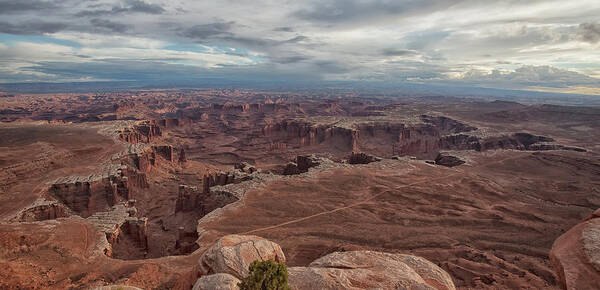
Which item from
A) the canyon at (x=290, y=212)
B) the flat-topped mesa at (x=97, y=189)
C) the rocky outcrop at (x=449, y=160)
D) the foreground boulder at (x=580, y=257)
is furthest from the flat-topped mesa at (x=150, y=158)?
the foreground boulder at (x=580, y=257)

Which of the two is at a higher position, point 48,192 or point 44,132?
point 44,132

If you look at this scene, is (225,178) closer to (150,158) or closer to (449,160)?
(150,158)

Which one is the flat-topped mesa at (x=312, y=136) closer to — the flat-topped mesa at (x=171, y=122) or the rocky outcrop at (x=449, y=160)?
the rocky outcrop at (x=449, y=160)

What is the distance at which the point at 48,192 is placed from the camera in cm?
3162

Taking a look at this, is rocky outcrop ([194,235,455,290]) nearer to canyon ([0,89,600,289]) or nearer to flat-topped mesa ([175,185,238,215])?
canyon ([0,89,600,289])

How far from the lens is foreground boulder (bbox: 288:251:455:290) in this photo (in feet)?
35.1

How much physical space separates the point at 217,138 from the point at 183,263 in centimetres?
8981

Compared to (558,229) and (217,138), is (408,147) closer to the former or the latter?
(558,229)

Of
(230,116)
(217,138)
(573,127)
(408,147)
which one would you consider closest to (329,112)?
(230,116)

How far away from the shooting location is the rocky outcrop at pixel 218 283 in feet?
32.5

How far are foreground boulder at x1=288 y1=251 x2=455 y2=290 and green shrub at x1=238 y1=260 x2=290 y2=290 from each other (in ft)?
5.93

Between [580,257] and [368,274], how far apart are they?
22.7 ft

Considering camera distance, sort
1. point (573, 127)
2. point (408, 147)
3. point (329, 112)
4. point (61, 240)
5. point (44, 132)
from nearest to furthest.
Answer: point (61, 240) < point (44, 132) < point (408, 147) < point (573, 127) < point (329, 112)

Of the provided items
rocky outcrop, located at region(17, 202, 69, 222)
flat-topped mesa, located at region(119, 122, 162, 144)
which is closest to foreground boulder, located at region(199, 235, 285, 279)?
rocky outcrop, located at region(17, 202, 69, 222)
